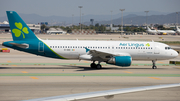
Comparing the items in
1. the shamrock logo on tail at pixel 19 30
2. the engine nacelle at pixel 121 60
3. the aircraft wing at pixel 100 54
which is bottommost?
the engine nacelle at pixel 121 60

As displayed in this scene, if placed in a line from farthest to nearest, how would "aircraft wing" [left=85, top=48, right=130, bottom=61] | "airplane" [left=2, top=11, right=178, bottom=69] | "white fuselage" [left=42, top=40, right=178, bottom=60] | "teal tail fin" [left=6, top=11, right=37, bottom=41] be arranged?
1. "white fuselage" [left=42, top=40, right=178, bottom=60]
2. "teal tail fin" [left=6, top=11, right=37, bottom=41]
3. "airplane" [left=2, top=11, right=178, bottom=69]
4. "aircraft wing" [left=85, top=48, right=130, bottom=61]

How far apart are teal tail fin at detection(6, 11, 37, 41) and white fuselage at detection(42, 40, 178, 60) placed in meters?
2.40

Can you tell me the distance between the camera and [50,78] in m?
21.6

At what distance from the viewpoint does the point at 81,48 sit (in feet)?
92.1

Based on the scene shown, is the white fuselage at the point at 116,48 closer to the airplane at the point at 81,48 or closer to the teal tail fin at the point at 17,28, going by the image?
the airplane at the point at 81,48

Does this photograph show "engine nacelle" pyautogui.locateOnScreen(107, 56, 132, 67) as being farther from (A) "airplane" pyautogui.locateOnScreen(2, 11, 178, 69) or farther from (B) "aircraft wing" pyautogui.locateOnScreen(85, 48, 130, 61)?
(B) "aircraft wing" pyautogui.locateOnScreen(85, 48, 130, 61)

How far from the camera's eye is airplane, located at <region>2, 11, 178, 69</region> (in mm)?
27344

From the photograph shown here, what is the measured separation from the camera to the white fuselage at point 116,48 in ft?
91.8

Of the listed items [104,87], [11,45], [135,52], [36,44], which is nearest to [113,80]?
[104,87]

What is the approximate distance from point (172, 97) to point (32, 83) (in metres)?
11.0

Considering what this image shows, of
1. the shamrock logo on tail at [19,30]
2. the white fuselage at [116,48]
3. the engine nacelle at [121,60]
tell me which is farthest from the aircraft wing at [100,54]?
the shamrock logo on tail at [19,30]

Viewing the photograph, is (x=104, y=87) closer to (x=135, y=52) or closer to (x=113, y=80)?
(x=113, y=80)

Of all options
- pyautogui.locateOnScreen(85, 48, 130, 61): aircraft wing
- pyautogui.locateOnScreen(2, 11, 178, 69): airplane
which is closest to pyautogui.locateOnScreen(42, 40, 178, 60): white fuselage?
pyautogui.locateOnScreen(2, 11, 178, 69): airplane

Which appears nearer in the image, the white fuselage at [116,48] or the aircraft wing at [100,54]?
the aircraft wing at [100,54]
